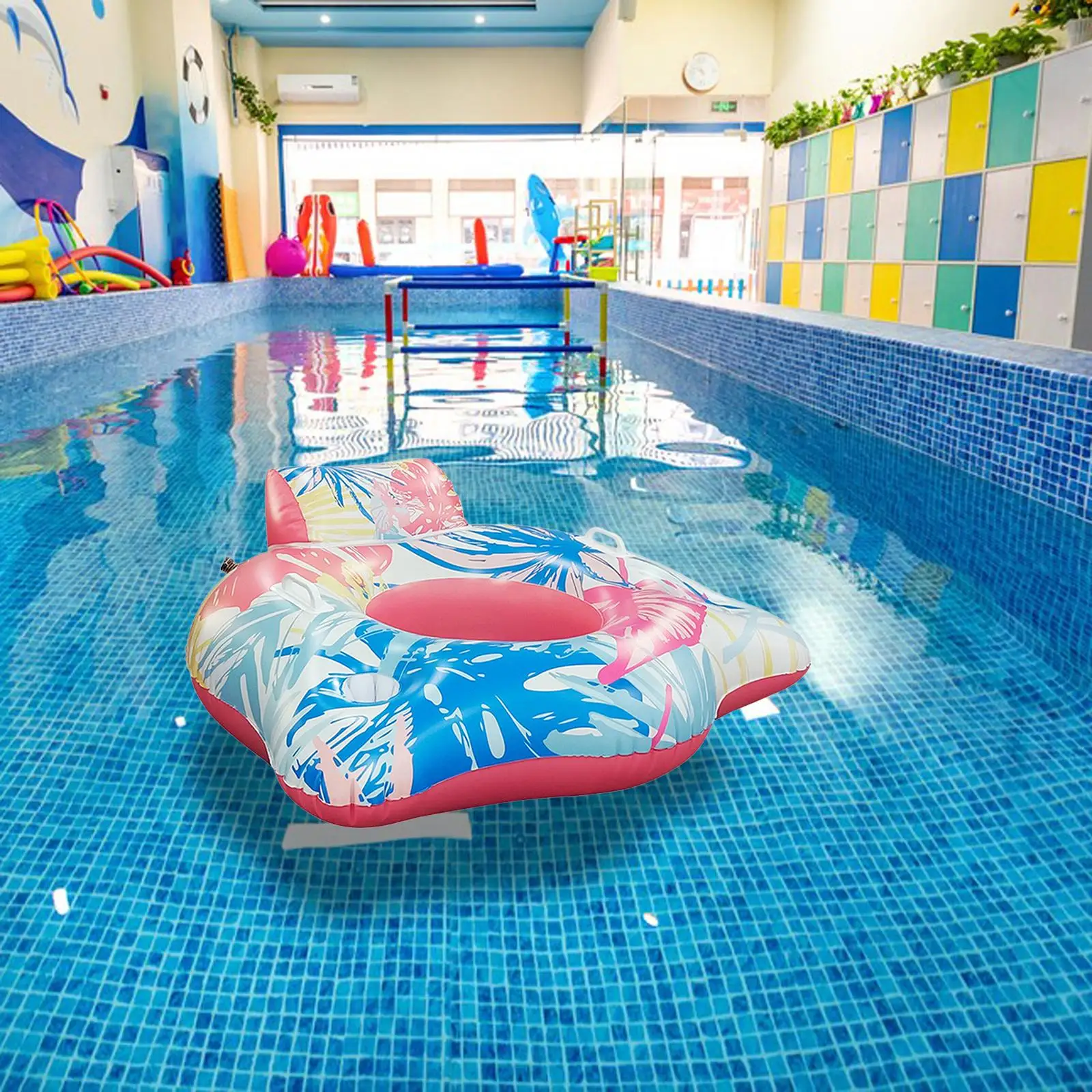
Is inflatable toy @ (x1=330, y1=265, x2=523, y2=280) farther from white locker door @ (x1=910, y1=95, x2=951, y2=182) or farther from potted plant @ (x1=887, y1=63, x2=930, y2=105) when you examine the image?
white locker door @ (x1=910, y1=95, x2=951, y2=182)

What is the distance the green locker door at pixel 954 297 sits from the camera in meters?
6.23

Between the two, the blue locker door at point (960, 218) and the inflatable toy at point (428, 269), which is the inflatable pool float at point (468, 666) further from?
the inflatable toy at point (428, 269)

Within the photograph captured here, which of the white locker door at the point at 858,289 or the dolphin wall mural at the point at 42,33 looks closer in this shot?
the dolphin wall mural at the point at 42,33

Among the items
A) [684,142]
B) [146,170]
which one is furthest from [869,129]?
[146,170]

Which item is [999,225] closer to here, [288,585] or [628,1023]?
[288,585]

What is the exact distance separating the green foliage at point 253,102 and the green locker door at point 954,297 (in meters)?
8.99

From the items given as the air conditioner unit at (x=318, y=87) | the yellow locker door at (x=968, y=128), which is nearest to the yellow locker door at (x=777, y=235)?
the yellow locker door at (x=968, y=128)

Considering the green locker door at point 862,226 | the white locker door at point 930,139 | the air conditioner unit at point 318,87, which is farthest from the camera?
the air conditioner unit at point 318,87

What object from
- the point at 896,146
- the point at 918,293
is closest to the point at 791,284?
the point at 896,146

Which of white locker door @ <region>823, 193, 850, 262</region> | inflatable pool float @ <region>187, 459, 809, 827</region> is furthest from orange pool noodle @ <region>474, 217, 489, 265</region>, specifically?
inflatable pool float @ <region>187, 459, 809, 827</region>

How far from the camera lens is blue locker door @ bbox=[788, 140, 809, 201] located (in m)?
8.55

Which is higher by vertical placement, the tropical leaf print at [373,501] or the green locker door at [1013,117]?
the green locker door at [1013,117]

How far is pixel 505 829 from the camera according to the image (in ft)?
4.50

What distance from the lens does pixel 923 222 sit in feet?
22.1
